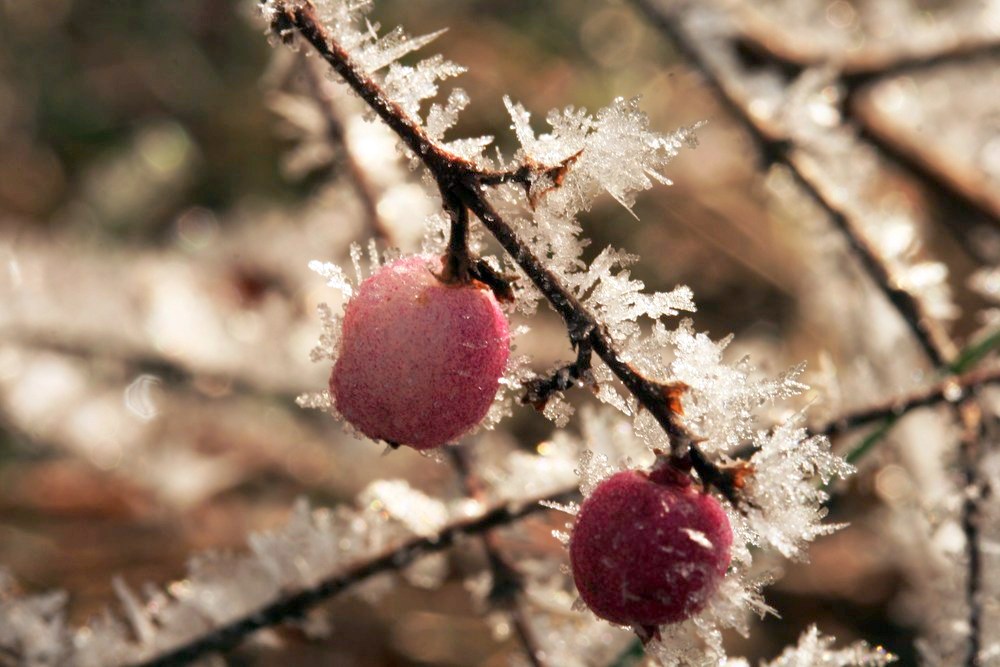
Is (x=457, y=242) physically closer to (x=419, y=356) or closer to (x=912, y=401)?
(x=419, y=356)

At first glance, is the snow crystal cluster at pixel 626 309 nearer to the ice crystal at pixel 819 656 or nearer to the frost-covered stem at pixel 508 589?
the ice crystal at pixel 819 656

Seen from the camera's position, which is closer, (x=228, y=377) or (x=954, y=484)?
(x=954, y=484)

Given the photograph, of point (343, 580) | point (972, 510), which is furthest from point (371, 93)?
point (972, 510)

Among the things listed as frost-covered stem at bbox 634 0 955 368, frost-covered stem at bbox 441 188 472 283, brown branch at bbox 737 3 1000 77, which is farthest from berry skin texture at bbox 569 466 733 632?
brown branch at bbox 737 3 1000 77

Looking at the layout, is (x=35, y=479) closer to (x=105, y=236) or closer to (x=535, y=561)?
(x=105, y=236)

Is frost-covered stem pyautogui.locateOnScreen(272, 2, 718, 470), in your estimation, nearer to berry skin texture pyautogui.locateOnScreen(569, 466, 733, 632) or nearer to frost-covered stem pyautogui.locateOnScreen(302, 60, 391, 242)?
berry skin texture pyautogui.locateOnScreen(569, 466, 733, 632)

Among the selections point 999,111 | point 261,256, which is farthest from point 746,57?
point 261,256
